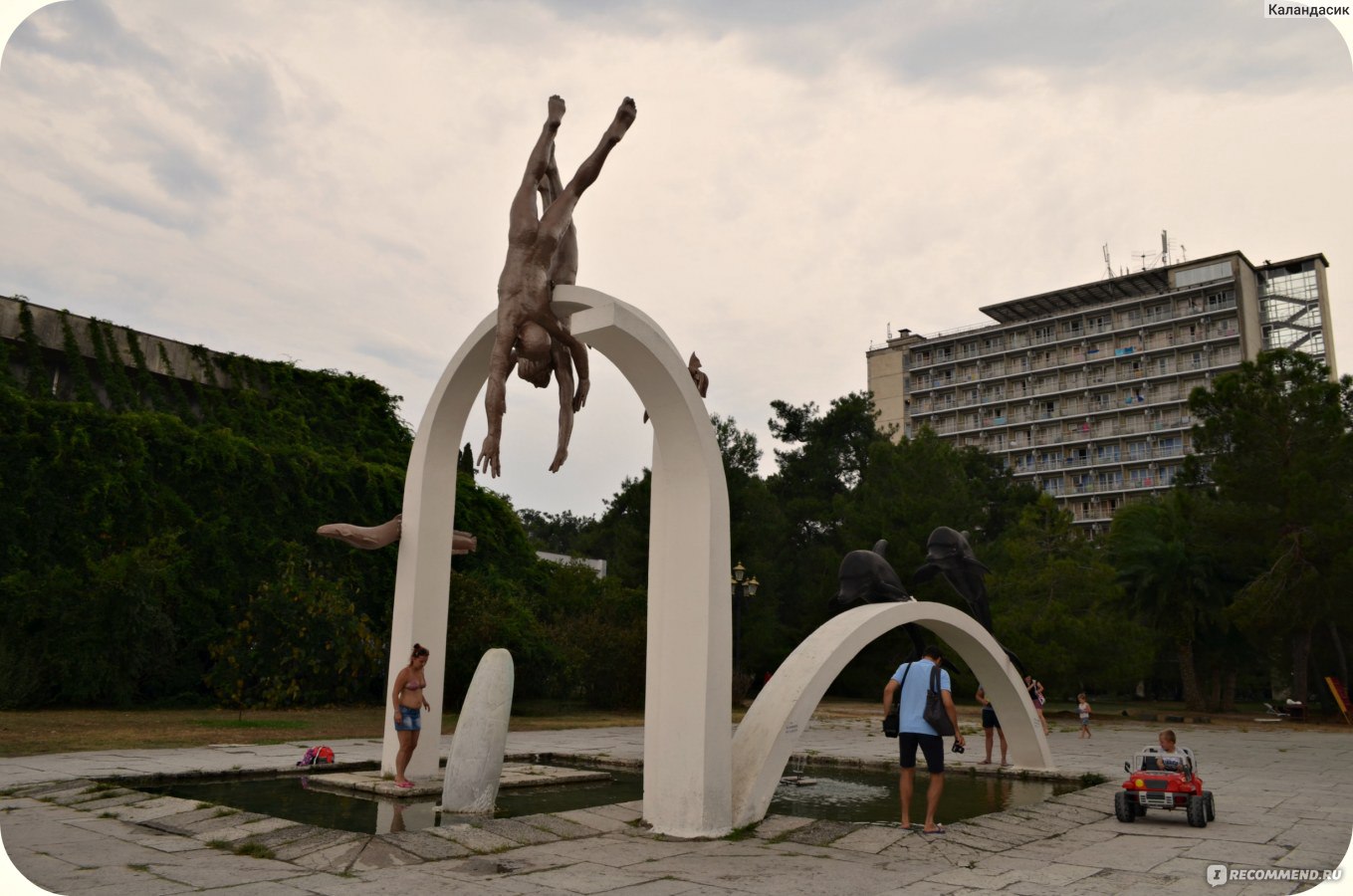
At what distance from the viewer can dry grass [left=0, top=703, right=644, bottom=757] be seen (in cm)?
1304

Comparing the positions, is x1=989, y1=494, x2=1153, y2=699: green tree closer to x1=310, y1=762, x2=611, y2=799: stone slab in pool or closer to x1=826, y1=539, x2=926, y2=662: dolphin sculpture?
x1=826, y1=539, x2=926, y2=662: dolphin sculpture

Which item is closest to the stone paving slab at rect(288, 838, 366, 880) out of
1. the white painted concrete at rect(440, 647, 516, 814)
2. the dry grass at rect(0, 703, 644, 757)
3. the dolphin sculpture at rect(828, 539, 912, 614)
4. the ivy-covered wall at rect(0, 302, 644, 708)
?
the white painted concrete at rect(440, 647, 516, 814)

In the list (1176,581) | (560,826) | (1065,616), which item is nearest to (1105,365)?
(1176,581)

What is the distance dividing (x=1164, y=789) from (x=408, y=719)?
6488 millimetres

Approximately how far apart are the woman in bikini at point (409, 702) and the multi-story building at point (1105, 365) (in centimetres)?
5392

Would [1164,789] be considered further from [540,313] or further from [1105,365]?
[1105,365]

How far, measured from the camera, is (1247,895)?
17.1ft

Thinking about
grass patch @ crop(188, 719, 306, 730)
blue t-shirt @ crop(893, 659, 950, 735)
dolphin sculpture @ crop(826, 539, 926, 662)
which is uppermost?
dolphin sculpture @ crop(826, 539, 926, 662)

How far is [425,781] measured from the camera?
30.1ft

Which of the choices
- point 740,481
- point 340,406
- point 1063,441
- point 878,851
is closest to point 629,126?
point 878,851

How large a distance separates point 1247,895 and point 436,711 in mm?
7047

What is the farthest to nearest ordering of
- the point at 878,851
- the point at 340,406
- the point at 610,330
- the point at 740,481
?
the point at 740,481 → the point at 340,406 → the point at 610,330 → the point at 878,851

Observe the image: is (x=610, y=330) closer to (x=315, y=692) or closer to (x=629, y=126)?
(x=629, y=126)

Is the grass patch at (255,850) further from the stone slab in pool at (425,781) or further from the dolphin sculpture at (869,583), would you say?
the dolphin sculpture at (869,583)
